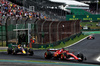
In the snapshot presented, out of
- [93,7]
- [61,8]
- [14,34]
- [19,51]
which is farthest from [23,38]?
[93,7]

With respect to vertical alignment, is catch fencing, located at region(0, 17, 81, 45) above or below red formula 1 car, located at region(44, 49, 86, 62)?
above

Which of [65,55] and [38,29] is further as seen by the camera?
[38,29]

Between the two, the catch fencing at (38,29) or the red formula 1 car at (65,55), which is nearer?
the red formula 1 car at (65,55)

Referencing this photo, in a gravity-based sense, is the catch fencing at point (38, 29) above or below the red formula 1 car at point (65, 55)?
above

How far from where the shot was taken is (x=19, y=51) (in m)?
22.8

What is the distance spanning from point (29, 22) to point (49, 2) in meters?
42.2

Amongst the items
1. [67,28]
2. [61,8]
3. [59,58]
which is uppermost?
[61,8]

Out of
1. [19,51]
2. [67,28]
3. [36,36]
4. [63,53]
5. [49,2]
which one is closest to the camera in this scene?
[63,53]

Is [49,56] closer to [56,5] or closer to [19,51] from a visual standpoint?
[19,51]

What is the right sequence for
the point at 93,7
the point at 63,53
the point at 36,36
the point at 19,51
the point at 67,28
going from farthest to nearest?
the point at 93,7, the point at 67,28, the point at 36,36, the point at 19,51, the point at 63,53

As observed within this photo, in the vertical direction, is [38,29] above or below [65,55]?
above

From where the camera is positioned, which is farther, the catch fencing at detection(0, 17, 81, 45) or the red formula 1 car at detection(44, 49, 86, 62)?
the catch fencing at detection(0, 17, 81, 45)

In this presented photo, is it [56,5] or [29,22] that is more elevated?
[56,5]

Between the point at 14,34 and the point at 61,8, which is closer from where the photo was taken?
the point at 14,34
